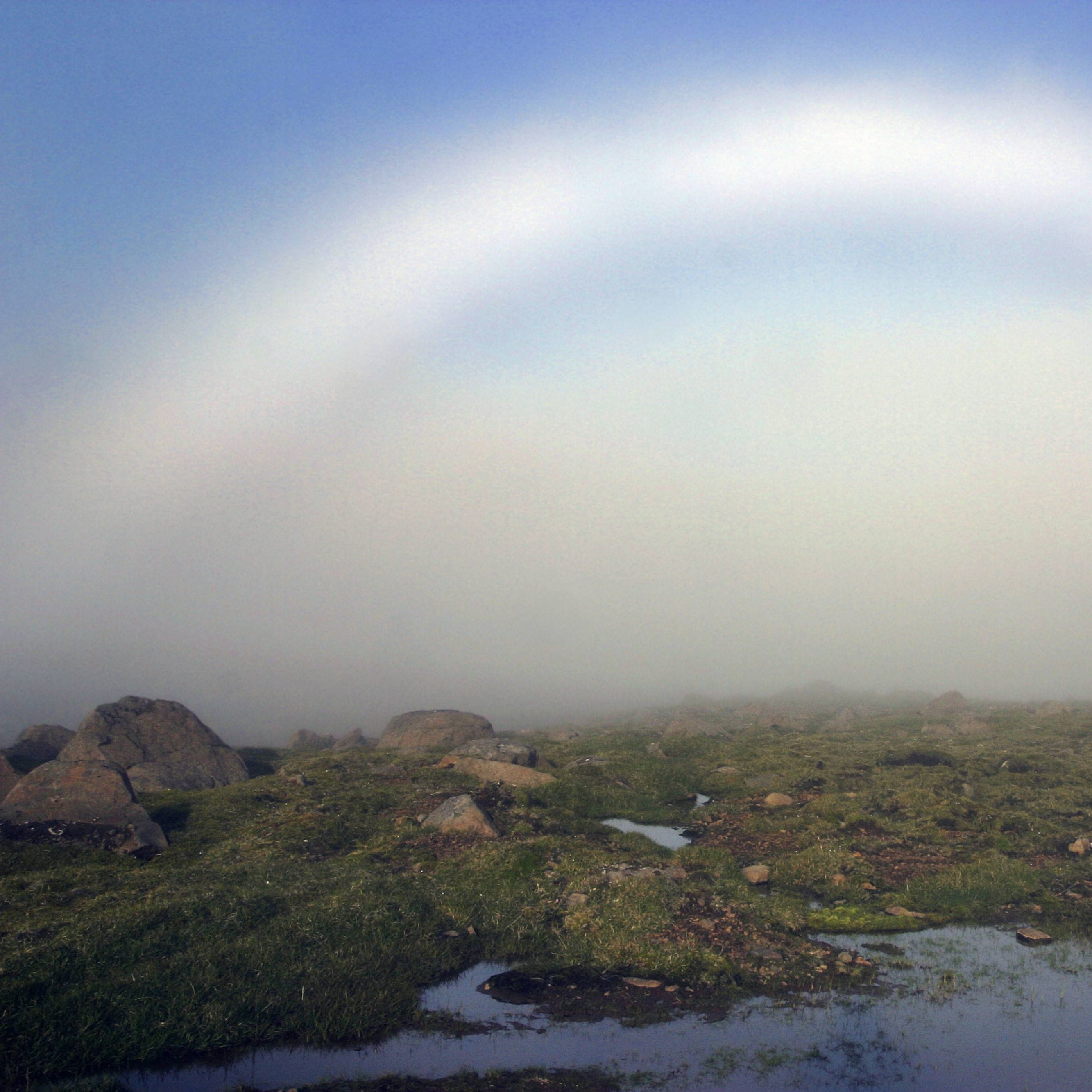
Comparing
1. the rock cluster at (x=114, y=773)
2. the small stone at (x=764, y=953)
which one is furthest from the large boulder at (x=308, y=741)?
the small stone at (x=764, y=953)

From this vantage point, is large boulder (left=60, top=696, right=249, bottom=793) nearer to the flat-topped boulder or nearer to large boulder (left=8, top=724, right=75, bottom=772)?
large boulder (left=8, top=724, right=75, bottom=772)

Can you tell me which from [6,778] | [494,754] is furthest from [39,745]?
[494,754]

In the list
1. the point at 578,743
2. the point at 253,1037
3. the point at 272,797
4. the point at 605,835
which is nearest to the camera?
the point at 253,1037

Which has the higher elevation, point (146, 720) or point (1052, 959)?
point (146, 720)

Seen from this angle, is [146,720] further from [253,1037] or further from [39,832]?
[253,1037]

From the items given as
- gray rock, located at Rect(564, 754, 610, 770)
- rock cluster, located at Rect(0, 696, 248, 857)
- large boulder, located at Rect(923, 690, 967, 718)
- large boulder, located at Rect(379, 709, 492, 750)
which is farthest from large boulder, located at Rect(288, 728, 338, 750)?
large boulder, located at Rect(923, 690, 967, 718)

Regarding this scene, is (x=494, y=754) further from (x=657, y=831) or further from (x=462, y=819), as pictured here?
(x=462, y=819)

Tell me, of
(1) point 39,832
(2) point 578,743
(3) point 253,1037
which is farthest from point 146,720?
(3) point 253,1037
